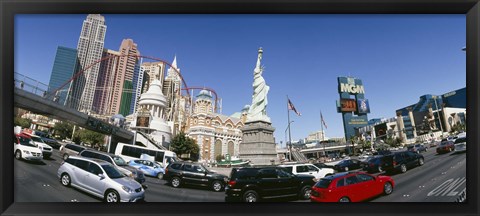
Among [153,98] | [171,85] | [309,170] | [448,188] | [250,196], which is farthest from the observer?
[171,85]

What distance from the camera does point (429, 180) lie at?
7.97m

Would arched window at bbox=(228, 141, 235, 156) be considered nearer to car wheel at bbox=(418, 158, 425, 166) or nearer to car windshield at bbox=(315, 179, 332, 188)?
car wheel at bbox=(418, 158, 425, 166)

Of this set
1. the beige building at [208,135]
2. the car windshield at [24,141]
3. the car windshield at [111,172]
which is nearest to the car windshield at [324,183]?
the car windshield at [111,172]

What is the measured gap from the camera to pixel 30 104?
1070 centimetres

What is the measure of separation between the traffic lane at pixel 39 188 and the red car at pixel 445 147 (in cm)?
1221

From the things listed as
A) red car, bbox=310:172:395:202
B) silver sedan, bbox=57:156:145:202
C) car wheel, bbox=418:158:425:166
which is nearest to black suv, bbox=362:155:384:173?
red car, bbox=310:172:395:202

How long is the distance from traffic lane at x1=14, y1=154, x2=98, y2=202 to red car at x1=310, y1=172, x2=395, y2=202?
6646 millimetres

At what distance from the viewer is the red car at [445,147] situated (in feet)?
29.2

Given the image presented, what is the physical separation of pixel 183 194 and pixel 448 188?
332 inches

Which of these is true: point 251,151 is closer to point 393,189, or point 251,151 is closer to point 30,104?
point 393,189

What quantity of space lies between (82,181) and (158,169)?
530cm

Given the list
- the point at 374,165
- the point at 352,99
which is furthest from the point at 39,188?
the point at 352,99

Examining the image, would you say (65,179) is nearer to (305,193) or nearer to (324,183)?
(305,193)

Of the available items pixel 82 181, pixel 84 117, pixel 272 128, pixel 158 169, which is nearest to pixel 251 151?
pixel 272 128
